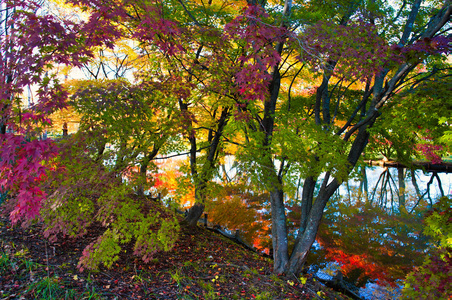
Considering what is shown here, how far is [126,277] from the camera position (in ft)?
12.6

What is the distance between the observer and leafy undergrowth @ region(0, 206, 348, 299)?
3.10 m

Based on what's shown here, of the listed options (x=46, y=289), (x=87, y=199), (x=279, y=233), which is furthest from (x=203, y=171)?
(x=46, y=289)

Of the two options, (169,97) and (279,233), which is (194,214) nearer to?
(279,233)

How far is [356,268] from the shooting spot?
775cm

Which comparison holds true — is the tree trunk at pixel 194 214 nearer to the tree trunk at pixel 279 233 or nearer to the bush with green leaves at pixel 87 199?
the tree trunk at pixel 279 233

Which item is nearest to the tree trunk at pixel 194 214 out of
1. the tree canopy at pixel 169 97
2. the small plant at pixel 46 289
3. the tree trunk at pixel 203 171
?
the tree trunk at pixel 203 171

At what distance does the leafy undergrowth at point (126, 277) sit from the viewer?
10.2 ft

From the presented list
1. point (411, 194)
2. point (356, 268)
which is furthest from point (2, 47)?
point (411, 194)

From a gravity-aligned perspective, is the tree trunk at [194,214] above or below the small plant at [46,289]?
above

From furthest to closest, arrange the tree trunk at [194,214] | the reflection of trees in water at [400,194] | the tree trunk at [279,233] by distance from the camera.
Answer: the reflection of trees in water at [400,194], the tree trunk at [194,214], the tree trunk at [279,233]

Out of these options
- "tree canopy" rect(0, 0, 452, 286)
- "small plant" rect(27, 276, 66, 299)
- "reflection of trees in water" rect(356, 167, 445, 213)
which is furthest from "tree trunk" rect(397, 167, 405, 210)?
"small plant" rect(27, 276, 66, 299)

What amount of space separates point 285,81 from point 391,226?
7.46 meters

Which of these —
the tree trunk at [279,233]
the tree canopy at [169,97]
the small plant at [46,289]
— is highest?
the tree canopy at [169,97]

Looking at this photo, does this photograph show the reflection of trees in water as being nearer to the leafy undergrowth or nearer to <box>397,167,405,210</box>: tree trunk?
<box>397,167,405,210</box>: tree trunk
